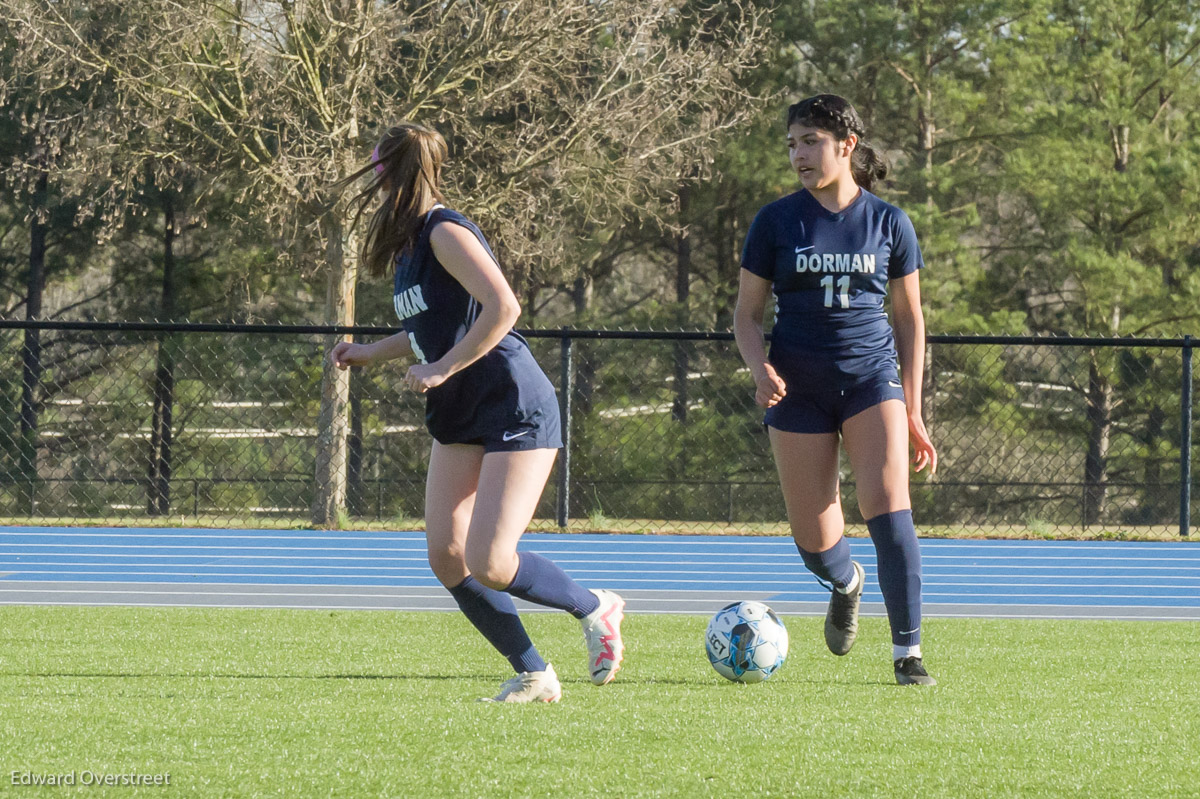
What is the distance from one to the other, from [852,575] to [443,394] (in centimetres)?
175

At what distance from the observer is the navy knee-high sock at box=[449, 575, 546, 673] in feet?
14.6

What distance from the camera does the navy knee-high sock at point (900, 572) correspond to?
475 cm

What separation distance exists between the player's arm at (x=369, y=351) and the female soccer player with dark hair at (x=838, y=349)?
3.74 feet

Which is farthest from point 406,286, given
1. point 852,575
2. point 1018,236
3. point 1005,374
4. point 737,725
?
point 1018,236

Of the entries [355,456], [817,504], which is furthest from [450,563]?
[355,456]

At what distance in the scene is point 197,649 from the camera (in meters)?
5.72

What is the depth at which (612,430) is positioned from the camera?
2192 centimetres

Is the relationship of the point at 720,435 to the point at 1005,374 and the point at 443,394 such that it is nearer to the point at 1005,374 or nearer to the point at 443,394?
the point at 1005,374

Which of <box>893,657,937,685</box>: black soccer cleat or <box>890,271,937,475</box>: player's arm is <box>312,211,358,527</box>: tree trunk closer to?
<box>890,271,937,475</box>: player's arm

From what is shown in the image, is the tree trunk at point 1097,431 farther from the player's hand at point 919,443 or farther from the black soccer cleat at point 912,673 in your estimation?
the black soccer cleat at point 912,673

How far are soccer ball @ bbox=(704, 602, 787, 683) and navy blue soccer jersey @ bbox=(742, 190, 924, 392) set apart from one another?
2.65 ft

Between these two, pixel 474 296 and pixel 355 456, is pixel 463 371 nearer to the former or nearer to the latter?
pixel 474 296

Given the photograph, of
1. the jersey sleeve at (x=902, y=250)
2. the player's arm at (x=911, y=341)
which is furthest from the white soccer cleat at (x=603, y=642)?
the jersey sleeve at (x=902, y=250)

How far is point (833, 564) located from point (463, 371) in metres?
1.59
